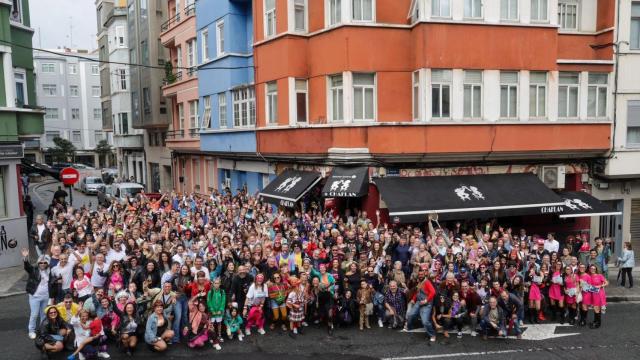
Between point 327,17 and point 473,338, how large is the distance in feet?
41.1

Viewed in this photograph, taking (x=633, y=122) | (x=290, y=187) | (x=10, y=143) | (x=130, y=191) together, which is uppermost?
(x=633, y=122)

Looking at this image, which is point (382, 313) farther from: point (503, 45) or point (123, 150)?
point (123, 150)

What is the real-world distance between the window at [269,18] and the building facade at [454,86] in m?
1.18

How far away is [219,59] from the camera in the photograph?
1014 inches

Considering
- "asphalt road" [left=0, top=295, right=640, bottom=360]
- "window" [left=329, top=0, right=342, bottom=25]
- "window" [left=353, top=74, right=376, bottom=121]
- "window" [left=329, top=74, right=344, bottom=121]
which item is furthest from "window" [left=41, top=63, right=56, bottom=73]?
"asphalt road" [left=0, top=295, right=640, bottom=360]

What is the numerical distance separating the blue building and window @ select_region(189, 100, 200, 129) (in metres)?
2.69

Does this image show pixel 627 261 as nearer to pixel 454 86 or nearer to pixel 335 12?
pixel 454 86

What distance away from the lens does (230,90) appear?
2523 centimetres

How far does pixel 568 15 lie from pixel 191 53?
21.2m

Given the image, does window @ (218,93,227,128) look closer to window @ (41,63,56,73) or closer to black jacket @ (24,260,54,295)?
black jacket @ (24,260,54,295)

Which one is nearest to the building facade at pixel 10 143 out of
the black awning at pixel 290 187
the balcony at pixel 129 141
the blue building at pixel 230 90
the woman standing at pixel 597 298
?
the blue building at pixel 230 90

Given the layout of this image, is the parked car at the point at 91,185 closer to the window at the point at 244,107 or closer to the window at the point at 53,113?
the window at the point at 244,107

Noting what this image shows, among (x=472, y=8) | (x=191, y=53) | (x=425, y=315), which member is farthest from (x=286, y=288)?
(x=191, y=53)

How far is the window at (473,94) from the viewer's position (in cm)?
1814
